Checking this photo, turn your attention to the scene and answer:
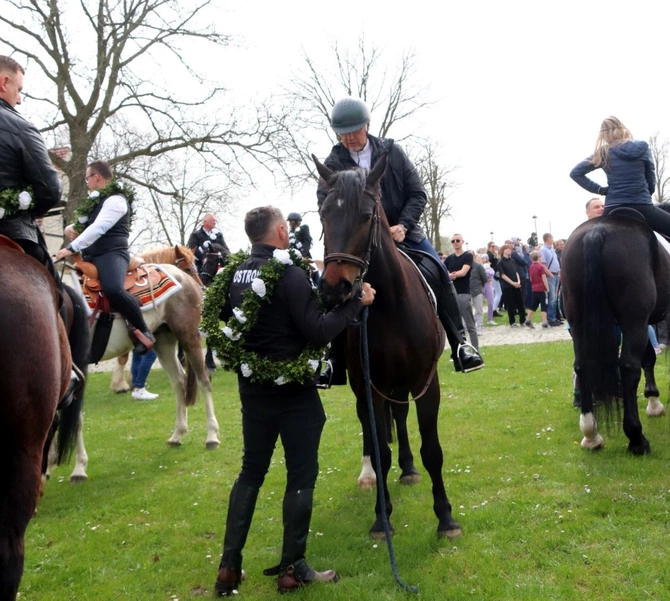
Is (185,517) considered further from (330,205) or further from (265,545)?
(330,205)

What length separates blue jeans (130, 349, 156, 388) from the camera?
11.7 m

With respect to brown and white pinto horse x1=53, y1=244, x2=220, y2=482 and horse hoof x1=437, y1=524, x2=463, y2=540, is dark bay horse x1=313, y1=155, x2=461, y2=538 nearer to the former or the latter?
horse hoof x1=437, y1=524, x2=463, y2=540

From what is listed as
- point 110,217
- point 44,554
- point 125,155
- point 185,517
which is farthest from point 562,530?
A: point 125,155

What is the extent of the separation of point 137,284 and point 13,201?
13.5ft

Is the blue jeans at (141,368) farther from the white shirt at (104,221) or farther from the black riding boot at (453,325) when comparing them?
the black riding boot at (453,325)

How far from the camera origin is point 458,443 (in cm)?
708

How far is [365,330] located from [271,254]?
0.89 meters

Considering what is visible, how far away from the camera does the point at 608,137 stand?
6.51 meters

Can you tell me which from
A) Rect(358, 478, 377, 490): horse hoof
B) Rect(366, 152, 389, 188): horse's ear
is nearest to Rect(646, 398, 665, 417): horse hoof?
Rect(358, 478, 377, 490): horse hoof

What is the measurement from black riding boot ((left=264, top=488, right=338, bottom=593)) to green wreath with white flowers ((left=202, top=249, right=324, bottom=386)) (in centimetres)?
73

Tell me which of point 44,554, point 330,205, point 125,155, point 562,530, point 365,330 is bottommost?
point 44,554

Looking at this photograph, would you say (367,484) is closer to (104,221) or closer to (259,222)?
(259,222)

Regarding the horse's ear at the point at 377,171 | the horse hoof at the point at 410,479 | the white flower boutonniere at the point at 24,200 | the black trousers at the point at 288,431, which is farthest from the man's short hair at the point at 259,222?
the horse hoof at the point at 410,479

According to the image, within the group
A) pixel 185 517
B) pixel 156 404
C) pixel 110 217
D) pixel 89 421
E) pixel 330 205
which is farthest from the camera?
pixel 156 404
